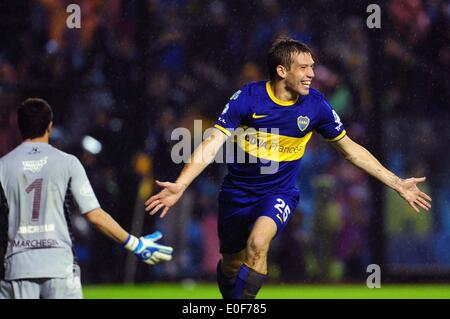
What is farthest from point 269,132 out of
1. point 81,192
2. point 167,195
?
point 81,192

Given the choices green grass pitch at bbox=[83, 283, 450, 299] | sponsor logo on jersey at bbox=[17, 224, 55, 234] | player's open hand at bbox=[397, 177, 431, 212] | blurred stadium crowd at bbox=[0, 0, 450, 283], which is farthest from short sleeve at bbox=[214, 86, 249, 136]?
blurred stadium crowd at bbox=[0, 0, 450, 283]

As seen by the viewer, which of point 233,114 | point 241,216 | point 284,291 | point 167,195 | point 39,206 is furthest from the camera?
point 284,291

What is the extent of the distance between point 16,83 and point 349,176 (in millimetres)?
4125

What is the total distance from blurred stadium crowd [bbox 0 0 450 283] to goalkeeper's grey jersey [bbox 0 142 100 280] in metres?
5.93

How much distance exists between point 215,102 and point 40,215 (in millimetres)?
6387

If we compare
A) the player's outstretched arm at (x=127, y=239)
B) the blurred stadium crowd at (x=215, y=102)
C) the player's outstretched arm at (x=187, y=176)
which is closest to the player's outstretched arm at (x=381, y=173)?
the player's outstretched arm at (x=187, y=176)

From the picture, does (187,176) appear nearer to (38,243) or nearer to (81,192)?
(81,192)

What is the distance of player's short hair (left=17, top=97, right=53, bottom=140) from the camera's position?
709 cm

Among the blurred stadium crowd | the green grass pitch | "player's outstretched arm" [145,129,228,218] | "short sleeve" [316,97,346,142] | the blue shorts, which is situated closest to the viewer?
"player's outstretched arm" [145,129,228,218]

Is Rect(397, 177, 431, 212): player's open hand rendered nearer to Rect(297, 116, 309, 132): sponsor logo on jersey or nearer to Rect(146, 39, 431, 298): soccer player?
Rect(146, 39, 431, 298): soccer player

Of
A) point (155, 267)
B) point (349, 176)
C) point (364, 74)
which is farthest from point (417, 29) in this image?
point (155, 267)

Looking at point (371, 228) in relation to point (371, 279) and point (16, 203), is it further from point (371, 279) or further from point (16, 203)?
point (16, 203)

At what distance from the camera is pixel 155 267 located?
1302 cm

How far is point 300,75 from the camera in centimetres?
855
